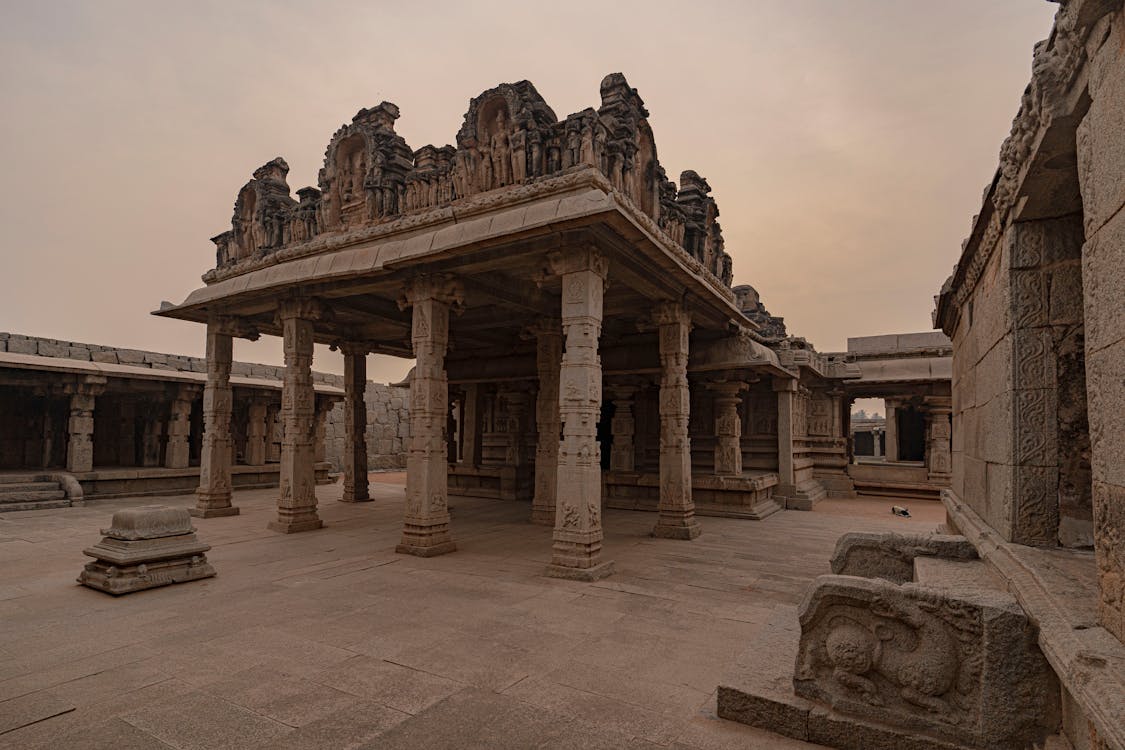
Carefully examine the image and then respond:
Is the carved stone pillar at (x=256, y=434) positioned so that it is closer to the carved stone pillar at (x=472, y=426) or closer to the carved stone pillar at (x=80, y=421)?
the carved stone pillar at (x=80, y=421)

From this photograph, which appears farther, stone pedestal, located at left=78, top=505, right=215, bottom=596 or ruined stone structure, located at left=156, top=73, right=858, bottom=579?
ruined stone structure, located at left=156, top=73, right=858, bottom=579

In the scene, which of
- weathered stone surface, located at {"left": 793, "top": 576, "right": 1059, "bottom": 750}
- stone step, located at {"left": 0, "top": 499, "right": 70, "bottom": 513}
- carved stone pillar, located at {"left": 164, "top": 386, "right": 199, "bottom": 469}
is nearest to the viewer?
weathered stone surface, located at {"left": 793, "top": 576, "right": 1059, "bottom": 750}

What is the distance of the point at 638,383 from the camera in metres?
13.8

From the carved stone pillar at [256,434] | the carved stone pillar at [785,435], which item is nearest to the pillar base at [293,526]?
the carved stone pillar at [256,434]

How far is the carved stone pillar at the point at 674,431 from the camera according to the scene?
366 inches

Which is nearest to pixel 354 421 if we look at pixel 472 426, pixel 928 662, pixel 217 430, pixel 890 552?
pixel 217 430

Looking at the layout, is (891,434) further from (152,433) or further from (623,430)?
(152,433)

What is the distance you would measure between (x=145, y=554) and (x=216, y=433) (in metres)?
5.76

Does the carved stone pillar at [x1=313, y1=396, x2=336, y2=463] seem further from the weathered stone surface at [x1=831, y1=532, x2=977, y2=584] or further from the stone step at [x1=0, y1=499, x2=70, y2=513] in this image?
the weathered stone surface at [x1=831, y1=532, x2=977, y2=584]

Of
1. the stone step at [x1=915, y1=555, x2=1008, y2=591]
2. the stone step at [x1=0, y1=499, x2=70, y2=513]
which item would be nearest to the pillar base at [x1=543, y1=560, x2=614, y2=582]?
the stone step at [x1=915, y1=555, x2=1008, y2=591]

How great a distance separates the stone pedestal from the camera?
5.94 metres

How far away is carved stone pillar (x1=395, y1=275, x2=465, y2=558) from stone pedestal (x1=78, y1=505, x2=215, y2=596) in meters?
2.49

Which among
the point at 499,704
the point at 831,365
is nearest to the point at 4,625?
the point at 499,704

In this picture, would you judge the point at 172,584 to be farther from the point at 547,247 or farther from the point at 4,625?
the point at 547,247
